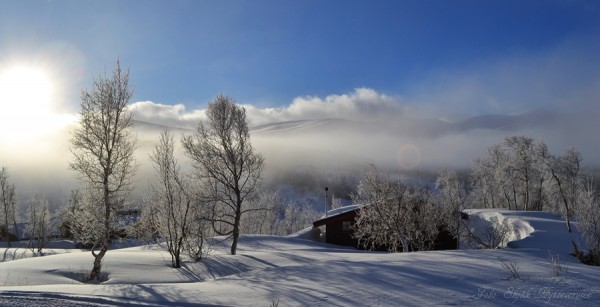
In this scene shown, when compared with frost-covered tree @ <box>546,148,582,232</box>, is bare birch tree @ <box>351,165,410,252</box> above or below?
below

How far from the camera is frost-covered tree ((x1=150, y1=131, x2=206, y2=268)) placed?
19797 millimetres

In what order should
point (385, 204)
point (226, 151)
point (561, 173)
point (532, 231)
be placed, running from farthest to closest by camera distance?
point (561, 173), point (532, 231), point (385, 204), point (226, 151)

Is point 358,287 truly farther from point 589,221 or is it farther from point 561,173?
point 561,173

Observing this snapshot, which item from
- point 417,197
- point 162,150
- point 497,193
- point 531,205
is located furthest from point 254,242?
point 531,205

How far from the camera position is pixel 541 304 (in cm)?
769

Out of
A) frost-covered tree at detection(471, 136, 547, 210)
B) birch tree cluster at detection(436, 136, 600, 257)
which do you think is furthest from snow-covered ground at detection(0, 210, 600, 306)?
frost-covered tree at detection(471, 136, 547, 210)

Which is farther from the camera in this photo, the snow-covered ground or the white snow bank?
the white snow bank

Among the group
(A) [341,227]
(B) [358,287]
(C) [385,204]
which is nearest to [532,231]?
(A) [341,227]

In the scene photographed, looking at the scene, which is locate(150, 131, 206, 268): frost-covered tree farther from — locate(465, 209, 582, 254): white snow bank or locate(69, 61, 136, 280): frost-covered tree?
locate(465, 209, 582, 254): white snow bank

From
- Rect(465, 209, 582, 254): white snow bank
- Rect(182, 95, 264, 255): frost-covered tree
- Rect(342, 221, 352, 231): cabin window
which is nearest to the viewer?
Rect(182, 95, 264, 255): frost-covered tree

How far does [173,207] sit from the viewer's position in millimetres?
20234

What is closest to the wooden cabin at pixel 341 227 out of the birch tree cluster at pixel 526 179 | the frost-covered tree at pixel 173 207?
the birch tree cluster at pixel 526 179

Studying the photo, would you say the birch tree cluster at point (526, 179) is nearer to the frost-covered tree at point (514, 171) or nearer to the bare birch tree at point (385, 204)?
the frost-covered tree at point (514, 171)

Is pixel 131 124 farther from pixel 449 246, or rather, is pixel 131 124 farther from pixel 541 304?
pixel 449 246
